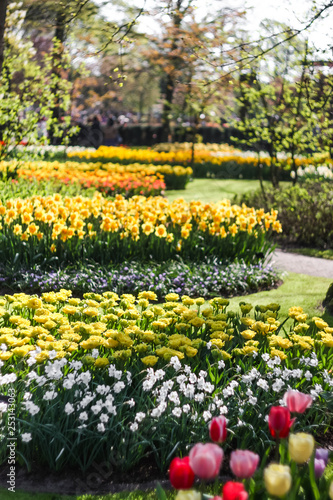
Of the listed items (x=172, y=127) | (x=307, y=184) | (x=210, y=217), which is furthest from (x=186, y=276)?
(x=172, y=127)

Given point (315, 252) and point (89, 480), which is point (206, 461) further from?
point (315, 252)

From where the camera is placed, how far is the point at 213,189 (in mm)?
15875

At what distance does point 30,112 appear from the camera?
8.21 metres

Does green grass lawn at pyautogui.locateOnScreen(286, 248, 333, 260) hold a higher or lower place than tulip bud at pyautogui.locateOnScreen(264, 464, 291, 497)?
lower

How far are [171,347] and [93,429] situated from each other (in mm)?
786

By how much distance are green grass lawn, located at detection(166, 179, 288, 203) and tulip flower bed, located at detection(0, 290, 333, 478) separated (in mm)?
9890

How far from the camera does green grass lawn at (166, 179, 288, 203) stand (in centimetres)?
1395

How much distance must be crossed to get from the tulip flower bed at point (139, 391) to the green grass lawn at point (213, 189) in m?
9.89

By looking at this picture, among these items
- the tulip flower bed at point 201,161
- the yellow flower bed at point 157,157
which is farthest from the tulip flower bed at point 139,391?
the tulip flower bed at point 201,161

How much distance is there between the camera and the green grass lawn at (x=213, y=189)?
1395 cm

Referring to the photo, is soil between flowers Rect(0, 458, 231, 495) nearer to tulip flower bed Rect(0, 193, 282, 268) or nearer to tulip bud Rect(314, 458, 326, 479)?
tulip bud Rect(314, 458, 326, 479)

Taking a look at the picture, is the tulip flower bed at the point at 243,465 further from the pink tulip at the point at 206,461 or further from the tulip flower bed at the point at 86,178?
the tulip flower bed at the point at 86,178

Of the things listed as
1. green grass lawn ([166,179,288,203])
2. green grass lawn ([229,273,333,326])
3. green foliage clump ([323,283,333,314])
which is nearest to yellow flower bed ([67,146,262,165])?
green grass lawn ([166,179,288,203])

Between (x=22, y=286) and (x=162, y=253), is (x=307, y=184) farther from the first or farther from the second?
(x=22, y=286)
